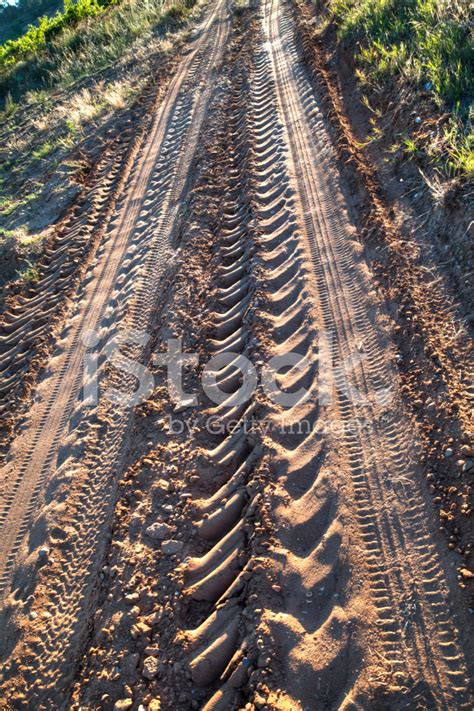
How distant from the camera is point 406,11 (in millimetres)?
7094

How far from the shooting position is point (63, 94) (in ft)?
40.5

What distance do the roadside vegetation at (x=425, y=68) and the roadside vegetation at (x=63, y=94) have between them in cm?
503

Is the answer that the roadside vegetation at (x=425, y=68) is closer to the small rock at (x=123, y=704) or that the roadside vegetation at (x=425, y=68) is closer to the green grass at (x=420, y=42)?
the green grass at (x=420, y=42)

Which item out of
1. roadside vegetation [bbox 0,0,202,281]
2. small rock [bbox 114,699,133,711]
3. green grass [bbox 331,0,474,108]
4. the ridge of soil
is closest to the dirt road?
small rock [bbox 114,699,133,711]

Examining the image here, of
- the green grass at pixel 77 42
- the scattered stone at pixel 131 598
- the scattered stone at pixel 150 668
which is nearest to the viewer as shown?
the scattered stone at pixel 150 668

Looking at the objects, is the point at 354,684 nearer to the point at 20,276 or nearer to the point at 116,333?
the point at 116,333

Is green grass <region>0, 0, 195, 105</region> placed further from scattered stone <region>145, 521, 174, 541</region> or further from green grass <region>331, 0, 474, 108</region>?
scattered stone <region>145, 521, 174, 541</region>

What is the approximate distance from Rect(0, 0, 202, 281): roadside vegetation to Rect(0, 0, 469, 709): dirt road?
259 cm

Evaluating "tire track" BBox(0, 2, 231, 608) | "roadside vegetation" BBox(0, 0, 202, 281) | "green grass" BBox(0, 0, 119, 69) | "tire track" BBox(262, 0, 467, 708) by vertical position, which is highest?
"green grass" BBox(0, 0, 119, 69)

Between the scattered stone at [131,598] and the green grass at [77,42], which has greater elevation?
the green grass at [77,42]

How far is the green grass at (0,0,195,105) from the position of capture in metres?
13.4

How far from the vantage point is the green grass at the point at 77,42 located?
43.9ft

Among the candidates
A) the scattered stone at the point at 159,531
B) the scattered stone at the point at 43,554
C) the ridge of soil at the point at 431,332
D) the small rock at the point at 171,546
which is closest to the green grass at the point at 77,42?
the ridge of soil at the point at 431,332

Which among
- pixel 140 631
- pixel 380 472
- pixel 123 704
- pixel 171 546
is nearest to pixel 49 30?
pixel 171 546
